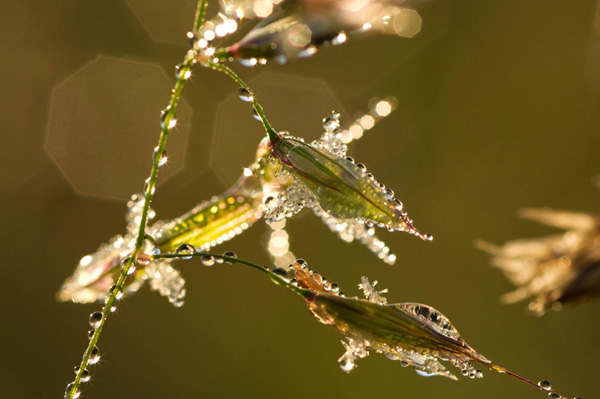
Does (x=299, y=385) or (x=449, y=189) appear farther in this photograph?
(x=449, y=189)

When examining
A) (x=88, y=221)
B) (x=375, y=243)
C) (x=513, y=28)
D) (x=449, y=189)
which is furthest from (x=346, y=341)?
(x=513, y=28)

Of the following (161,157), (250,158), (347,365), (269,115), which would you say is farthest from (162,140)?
(250,158)

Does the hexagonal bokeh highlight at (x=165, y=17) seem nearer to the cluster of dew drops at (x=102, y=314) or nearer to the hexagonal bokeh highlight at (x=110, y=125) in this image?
the hexagonal bokeh highlight at (x=110, y=125)

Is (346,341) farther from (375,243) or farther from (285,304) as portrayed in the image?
(285,304)

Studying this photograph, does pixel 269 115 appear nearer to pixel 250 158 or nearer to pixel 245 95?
pixel 250 158

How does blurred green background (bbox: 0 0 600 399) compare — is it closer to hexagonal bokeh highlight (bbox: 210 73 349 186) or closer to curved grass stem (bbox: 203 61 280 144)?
hexagonal bokeh highlight (bbox: 210 73 349 186)

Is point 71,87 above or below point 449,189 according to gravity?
above

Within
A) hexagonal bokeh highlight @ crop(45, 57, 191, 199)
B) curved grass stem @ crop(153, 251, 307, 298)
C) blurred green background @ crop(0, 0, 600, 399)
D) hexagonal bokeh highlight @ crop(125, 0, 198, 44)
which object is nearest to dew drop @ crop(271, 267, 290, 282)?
curved grass stem @ crop(153, 251, 307, 298)

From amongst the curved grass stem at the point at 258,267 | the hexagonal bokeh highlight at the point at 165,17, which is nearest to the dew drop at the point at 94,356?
the curved grass stem at the point at 258,267
